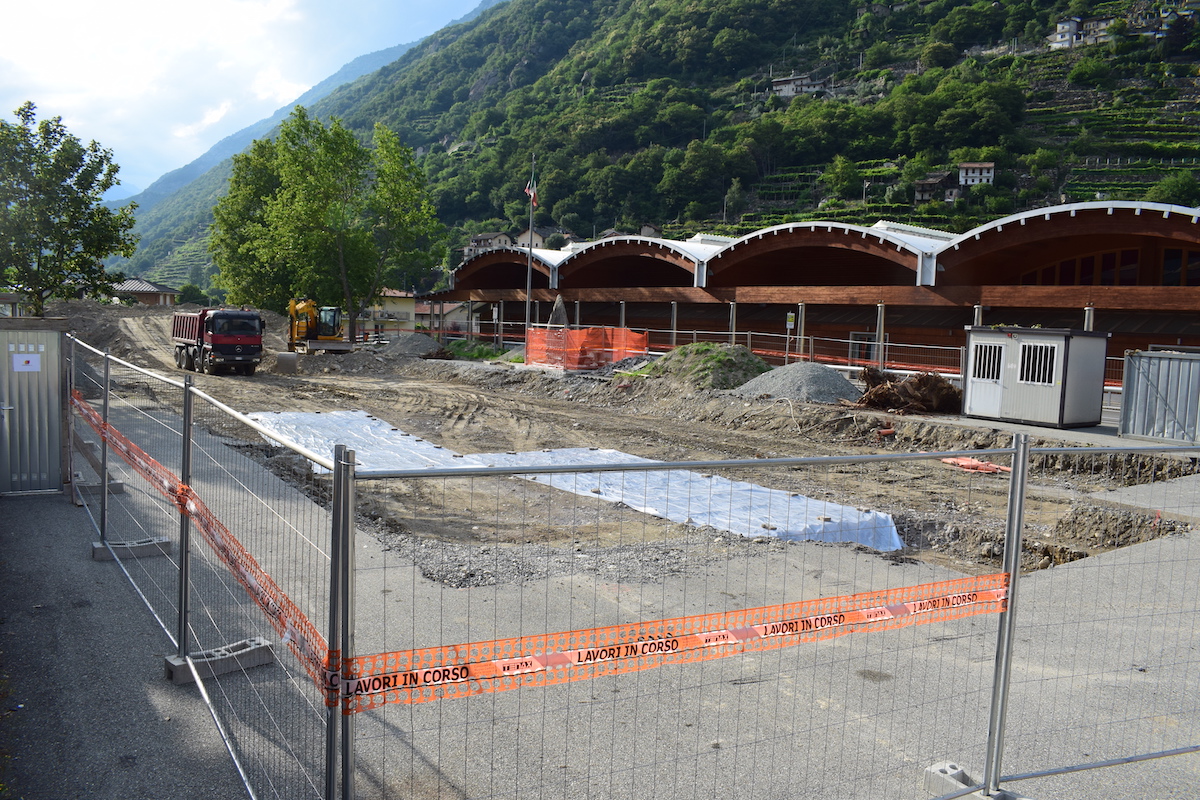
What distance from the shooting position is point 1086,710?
5.73 metres

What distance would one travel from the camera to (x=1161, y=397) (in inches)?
734

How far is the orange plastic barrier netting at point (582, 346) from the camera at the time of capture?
3456 centimetres

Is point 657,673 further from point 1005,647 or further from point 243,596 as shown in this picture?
point 243,596

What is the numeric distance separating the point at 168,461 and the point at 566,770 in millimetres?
6440

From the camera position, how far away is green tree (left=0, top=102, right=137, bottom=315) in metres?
25.5

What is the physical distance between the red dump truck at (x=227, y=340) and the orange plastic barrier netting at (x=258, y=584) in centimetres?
2919

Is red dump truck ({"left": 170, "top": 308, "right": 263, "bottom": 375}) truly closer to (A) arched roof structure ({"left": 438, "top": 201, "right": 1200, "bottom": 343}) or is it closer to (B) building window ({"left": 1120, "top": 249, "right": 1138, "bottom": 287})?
(A) arched roof structure ({"left": 438, "top": 201, "right": 1200, "bottom": 343})

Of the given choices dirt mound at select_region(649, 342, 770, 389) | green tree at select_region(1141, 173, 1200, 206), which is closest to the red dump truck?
dirt mound at select_region(649, 342, 770, 389)

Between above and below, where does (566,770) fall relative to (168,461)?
below

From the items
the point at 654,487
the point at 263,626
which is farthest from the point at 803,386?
the point at 263,626

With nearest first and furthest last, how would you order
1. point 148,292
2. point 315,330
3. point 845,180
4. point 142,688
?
point 142,688
point 315,330
point 148,292
point 845,180

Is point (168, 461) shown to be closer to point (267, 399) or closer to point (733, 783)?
point (733, 783)

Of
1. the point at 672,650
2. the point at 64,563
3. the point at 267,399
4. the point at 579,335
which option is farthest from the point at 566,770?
the point at 579,335

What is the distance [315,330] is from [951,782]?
43.7 m
